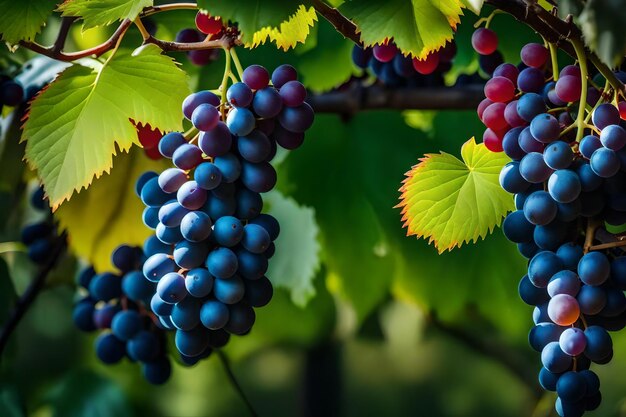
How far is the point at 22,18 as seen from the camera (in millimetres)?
552

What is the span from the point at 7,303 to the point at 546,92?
0.61 metres

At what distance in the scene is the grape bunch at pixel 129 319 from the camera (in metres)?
0.74

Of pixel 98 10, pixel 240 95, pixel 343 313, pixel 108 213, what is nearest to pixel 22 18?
pixel 98 10

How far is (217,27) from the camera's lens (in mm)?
A: 574

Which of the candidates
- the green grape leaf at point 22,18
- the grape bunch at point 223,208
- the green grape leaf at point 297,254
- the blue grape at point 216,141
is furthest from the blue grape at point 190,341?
the green grape leaf at point 297,254

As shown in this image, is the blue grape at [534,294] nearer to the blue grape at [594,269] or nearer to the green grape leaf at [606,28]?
the blue grape at [594,269]

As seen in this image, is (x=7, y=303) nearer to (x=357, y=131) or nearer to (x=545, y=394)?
(x=357, y=131)

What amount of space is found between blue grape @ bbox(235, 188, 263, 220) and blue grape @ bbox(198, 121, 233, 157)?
0.09ft

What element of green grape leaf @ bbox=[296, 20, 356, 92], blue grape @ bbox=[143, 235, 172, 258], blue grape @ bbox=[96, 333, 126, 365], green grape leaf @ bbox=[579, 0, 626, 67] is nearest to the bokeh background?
green grape leaf @ bbox=[296, 20, 356, 92]

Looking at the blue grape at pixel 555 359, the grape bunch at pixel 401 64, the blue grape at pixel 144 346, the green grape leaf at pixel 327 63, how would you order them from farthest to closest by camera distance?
the green grape leaf at pixel 327 63, the blue grape at pixel 144 346, the grape bunch at pixel 401 64, the blue grape at pixel 555 359

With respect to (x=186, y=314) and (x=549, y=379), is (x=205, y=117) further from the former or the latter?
(x=549, y=379)

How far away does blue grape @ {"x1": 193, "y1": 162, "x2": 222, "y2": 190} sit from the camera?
1.67ft

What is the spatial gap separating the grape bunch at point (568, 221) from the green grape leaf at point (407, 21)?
0.20 ft

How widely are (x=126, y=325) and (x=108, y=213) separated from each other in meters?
0.11
